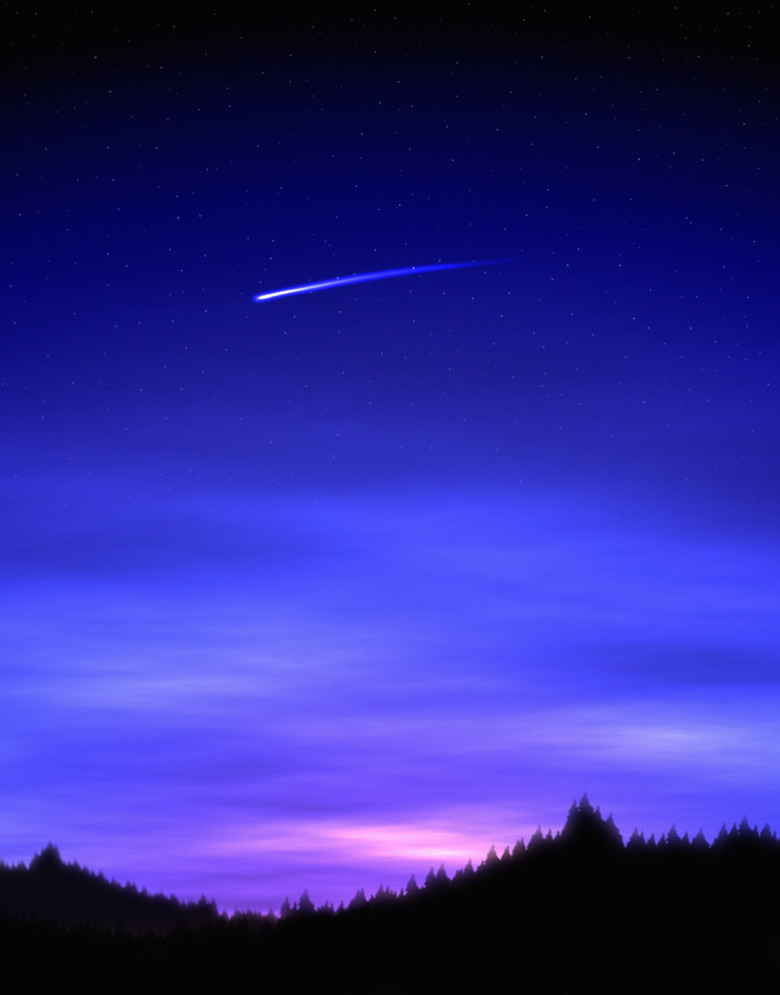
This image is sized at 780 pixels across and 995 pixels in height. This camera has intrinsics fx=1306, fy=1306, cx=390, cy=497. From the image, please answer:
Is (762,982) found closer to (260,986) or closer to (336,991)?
(336,991)

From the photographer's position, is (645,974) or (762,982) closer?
(762,982)

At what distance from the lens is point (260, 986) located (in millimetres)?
195250

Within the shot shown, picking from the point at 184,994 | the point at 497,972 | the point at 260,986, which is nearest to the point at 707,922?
the point at 497,972

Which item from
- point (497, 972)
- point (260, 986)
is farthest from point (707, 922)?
point (260, 986)

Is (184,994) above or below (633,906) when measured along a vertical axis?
below

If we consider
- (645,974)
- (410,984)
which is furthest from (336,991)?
(645,974)

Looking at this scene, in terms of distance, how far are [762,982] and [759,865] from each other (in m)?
23.9

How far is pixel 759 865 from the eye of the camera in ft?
648

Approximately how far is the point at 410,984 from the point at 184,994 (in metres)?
35.8

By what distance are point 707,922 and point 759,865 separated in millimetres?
16230

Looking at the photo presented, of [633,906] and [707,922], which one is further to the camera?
[633,906]

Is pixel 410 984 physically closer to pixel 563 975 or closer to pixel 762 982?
pixel 563 975

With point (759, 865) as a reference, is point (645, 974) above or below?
below

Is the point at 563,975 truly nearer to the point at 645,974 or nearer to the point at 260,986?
the point at 645,974
